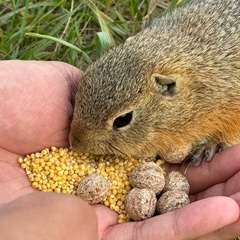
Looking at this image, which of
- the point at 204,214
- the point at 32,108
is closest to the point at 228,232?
the point at 204,214

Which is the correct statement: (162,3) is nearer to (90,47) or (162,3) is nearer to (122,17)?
(122,17)

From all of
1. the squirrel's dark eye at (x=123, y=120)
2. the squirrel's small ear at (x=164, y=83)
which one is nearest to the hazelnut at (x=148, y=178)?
the squirrel's dark eye at (x=123, y=120)

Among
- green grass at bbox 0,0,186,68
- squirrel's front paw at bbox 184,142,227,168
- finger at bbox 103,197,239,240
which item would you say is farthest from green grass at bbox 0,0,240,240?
finger at bbox 103,197,239,240

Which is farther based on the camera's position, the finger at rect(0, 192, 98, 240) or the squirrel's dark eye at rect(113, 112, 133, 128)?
the squirrel's dark eye at rect(113, 112, 133, 128)

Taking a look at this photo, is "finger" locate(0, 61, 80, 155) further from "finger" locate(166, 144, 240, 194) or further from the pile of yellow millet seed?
"finger" locate(166, 144, 240, 194)

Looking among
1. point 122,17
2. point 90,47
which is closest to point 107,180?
point 90,47

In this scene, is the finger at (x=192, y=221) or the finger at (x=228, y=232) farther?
the finger at (x=228, y=232)

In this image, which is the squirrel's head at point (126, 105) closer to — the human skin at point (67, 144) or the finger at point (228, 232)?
the human skin at point (67, 144)
